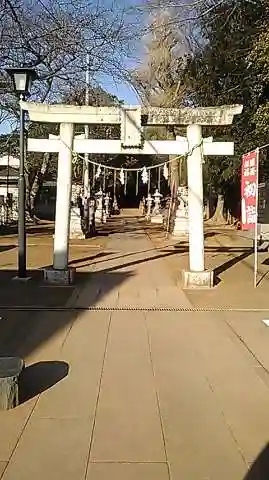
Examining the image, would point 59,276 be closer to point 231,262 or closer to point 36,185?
point 231,262

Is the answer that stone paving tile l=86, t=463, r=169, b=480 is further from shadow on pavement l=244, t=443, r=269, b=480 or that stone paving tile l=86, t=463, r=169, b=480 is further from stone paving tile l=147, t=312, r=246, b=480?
shadow on pavement l=244, t=443, r=269, b=480

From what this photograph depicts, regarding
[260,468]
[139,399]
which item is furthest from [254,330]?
[260,468]

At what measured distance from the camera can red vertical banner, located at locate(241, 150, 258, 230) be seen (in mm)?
10797

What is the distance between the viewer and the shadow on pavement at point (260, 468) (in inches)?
135

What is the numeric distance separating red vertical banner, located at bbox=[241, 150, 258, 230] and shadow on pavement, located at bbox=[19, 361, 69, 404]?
6230 mm

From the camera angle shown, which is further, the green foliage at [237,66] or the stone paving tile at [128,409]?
the green foliage at [237,66]

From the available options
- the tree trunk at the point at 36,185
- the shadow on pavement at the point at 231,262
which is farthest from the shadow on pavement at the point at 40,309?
the tree trunk at the point at 36,185

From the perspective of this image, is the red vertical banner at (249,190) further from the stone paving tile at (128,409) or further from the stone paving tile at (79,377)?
the stone paving tile at (128,409)

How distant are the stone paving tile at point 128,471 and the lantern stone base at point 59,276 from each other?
761 centimetres

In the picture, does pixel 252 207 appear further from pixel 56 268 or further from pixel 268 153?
pixel 268 153

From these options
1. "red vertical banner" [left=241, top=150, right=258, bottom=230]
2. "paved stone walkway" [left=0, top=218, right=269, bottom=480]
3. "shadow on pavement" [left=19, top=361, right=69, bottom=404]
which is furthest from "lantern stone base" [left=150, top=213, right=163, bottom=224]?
"shadow on pavement" [left=19, top=361, right=69, bottom=404]

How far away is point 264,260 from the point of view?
1532 cm

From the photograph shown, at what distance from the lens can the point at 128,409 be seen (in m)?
4.56

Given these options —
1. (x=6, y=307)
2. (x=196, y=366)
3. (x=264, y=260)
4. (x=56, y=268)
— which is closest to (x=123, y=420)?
(x=196, y=366)
